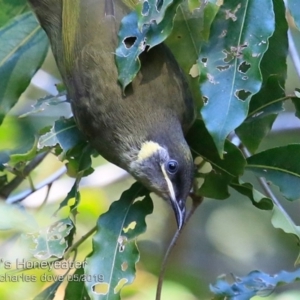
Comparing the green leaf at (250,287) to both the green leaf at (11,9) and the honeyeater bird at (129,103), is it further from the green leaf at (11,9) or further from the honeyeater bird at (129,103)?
the green leaf at (11,9)

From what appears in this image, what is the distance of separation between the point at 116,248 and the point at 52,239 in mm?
185

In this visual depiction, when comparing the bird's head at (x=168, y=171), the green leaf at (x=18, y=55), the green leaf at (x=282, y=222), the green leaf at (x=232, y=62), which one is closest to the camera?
the green leaf at (x=232, y=62)

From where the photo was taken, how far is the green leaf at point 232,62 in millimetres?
1482

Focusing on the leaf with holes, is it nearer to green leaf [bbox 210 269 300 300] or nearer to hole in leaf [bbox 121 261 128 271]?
hole in leaf [bbox 121 261 128 271]

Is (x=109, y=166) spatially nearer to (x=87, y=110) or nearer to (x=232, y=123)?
(x=87, y=110)

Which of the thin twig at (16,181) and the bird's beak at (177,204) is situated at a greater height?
the bird's beak at (177,204)

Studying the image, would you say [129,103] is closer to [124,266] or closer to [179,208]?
[179,208]

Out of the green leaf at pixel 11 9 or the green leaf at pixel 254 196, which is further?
the green leaf at pixel 11 9

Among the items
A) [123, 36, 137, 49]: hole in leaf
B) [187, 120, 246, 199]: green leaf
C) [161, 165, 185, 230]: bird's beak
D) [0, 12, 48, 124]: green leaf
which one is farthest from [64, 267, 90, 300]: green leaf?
[123, 36, 137, 49]: hole in leaf

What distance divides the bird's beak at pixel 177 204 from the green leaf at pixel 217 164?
9cm

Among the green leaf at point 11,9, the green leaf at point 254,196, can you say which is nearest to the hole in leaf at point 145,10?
the green leaf at point 254,196

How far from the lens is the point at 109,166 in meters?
3.09

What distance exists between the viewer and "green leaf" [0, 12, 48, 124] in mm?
2076

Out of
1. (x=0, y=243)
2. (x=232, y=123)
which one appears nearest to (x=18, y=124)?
(x=0, y=243)
